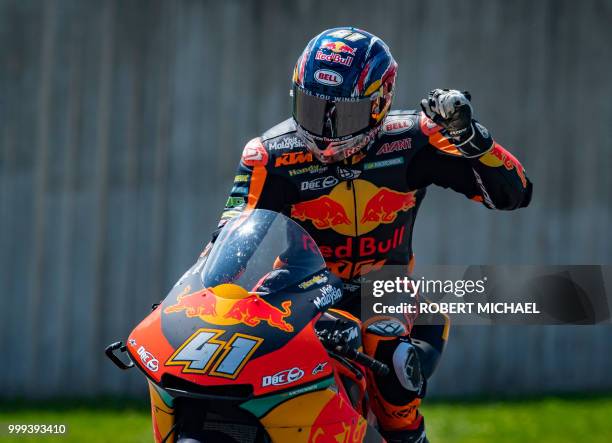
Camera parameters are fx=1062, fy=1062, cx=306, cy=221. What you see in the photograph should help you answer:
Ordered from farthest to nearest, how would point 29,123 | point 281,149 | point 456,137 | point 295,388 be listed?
point 29,123, point 281,149, point 456,137, point 295,388

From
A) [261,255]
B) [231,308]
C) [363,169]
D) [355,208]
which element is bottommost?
[231,308]

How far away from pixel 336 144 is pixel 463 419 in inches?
189

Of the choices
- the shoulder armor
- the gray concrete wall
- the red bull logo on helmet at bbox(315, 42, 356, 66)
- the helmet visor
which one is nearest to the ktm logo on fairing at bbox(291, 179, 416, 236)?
the helmet visor

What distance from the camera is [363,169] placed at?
15.6 feet

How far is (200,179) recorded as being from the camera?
9.31 m

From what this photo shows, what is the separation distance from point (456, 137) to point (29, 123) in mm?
5611

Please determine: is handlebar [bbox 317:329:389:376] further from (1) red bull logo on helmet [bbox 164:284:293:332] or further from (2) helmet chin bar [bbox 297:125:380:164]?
(2) helmet chin bar [bbox 297:125:380:164]

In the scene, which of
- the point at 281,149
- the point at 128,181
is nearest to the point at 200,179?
the point at 128,181

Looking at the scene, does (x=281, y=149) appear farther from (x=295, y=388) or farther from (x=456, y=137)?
(x=295, y=388)

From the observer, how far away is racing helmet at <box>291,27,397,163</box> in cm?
460

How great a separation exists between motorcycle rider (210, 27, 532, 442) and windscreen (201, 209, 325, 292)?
581mm

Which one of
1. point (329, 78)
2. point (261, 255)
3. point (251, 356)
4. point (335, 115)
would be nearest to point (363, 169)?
point (335, 115)

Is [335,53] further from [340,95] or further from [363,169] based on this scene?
[363,169]

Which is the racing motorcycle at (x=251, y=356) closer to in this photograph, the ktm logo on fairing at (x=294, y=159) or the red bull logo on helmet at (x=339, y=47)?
the ktm logo on fairing at (x=294, y=159)
